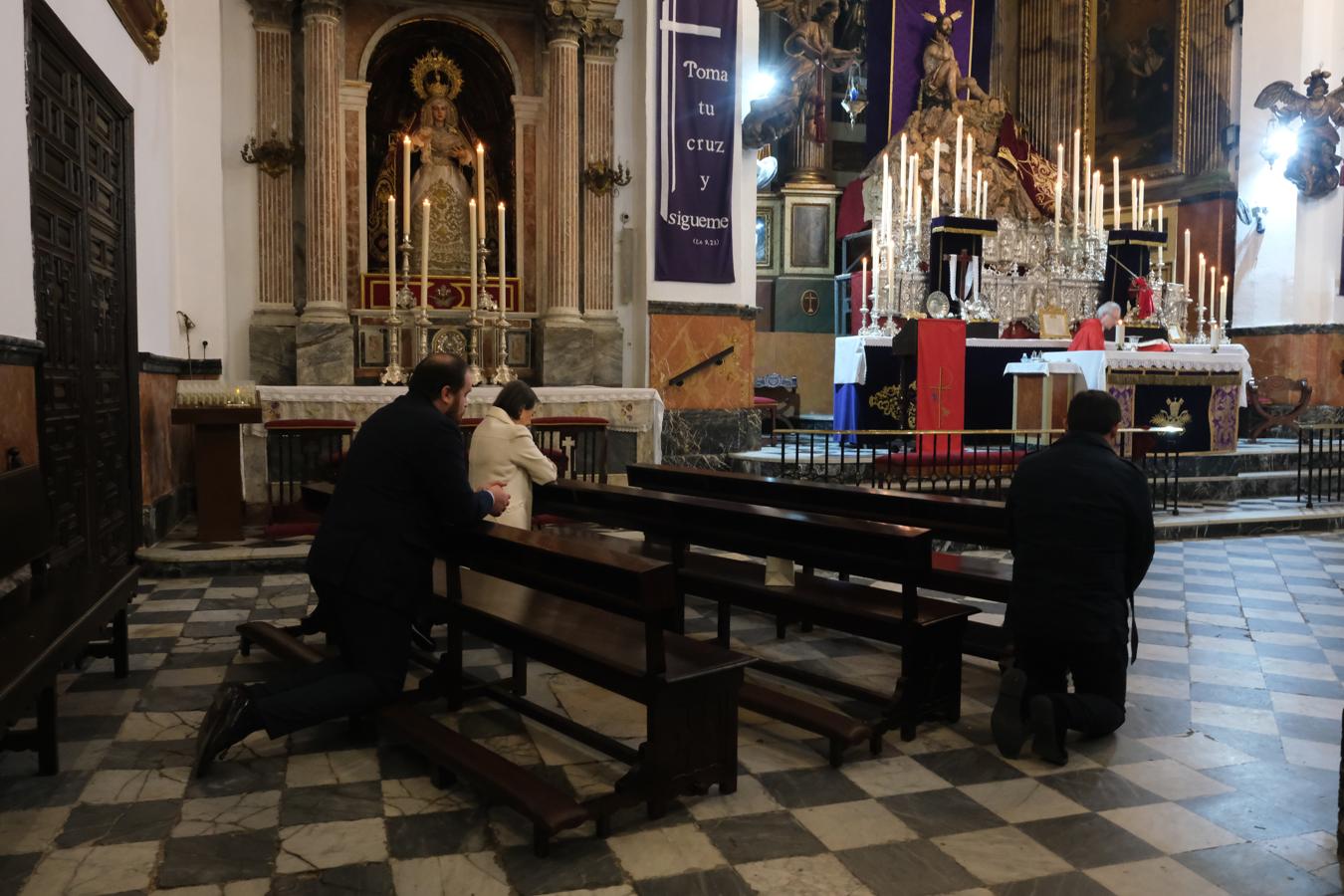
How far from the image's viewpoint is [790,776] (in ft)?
12.4

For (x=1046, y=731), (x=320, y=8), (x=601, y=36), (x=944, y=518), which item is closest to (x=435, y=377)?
(x=944, y=518)

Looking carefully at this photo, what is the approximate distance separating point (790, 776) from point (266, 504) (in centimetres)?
694

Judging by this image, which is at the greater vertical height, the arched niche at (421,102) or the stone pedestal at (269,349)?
the arched niche at (421,102)

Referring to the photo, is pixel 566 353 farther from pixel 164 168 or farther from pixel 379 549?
pixel 379 549

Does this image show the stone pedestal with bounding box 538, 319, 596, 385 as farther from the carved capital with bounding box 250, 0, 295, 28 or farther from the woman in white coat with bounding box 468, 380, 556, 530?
the woman in white coat with bounding box 468, 380, 556, 530

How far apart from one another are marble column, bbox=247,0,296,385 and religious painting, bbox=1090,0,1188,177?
45.9ft

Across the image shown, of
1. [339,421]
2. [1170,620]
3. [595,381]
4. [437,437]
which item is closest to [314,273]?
[339,421]

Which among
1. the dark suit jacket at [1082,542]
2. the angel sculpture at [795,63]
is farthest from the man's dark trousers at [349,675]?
the angel sculpture at [795,63]

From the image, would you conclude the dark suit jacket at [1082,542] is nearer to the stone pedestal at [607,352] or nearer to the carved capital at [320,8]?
the stone pedestal at [607,352]

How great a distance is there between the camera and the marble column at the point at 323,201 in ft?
34.0

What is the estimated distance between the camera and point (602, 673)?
355 centimetres

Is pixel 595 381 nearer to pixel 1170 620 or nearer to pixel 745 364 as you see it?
pixel 745 364

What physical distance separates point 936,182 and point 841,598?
13322 millimetres

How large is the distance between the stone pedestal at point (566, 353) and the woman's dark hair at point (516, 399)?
587cm
